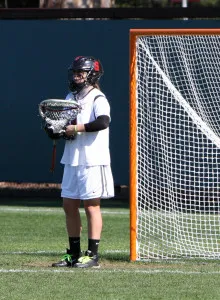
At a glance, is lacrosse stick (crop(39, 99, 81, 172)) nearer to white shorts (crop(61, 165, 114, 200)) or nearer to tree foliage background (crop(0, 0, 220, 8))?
white shorts (crop(61, 165, 114, 200))

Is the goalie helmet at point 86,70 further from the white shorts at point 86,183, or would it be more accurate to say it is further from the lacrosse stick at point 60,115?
the white shorts at point 86,183

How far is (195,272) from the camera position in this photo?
958 centimetres

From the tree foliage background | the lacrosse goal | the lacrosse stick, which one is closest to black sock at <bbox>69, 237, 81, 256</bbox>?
the lacrosse goal

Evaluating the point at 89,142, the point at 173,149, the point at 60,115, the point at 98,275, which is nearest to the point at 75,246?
the point at 98,275

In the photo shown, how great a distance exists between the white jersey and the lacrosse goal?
71 centimetres

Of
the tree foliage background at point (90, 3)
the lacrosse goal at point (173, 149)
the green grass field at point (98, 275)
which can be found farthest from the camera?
the tree foliage background at point (90, 3)

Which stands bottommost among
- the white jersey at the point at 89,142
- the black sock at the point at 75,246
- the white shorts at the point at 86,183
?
the black sock at the point at 75,246

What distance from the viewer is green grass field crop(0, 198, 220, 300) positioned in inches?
329

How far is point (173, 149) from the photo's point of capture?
44.7ft

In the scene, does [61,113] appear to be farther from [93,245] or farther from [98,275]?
[98,275]

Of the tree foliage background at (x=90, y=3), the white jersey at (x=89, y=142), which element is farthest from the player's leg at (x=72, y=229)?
the tree foliage background at (x=90, y=3)

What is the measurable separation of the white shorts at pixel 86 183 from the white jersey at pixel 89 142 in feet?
0.21

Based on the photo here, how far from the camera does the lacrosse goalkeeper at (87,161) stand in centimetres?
986

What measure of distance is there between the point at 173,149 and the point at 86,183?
3947 mm
